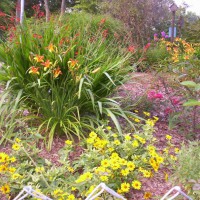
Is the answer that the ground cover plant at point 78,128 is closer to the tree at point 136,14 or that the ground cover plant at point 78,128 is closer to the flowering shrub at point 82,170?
the flowering shrub at point 82,170

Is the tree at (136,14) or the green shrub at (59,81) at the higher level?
the tree at (136,14)

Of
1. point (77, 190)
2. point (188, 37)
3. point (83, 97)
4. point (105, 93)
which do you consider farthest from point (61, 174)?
point (188, 37)

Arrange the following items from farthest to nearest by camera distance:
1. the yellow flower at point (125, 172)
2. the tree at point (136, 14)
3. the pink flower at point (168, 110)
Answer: the tree at point (136, 14), the pink flower at point (168, 110), the yellow flower at point (125, 172)

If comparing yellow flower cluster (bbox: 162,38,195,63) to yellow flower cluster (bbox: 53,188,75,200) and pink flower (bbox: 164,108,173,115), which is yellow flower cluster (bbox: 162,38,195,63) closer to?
pink flower (bbox: 164,108,173,115)

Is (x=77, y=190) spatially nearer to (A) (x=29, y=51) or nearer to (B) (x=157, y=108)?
(A) (x=29, y=51)

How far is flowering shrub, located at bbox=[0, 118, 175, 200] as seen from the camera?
197 centimetres

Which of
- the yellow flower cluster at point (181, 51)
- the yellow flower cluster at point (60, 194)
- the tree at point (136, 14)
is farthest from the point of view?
the tree at point (136, 14)

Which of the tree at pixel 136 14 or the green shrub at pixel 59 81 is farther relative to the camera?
the tree at pixel 136 14

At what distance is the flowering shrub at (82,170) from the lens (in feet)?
6.45

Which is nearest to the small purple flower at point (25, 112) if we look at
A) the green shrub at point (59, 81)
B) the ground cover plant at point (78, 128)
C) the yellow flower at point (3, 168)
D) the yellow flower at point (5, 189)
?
the ground cover plant at point (78, 128)

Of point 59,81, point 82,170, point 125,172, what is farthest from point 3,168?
point 59,81

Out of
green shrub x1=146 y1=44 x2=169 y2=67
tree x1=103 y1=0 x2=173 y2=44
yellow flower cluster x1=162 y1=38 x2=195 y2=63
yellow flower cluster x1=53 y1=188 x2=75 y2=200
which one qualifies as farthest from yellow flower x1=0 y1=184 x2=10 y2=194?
tree x1=103 y1=0 x2=173 y2=44

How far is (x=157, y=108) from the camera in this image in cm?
355

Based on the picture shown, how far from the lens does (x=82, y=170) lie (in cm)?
238
